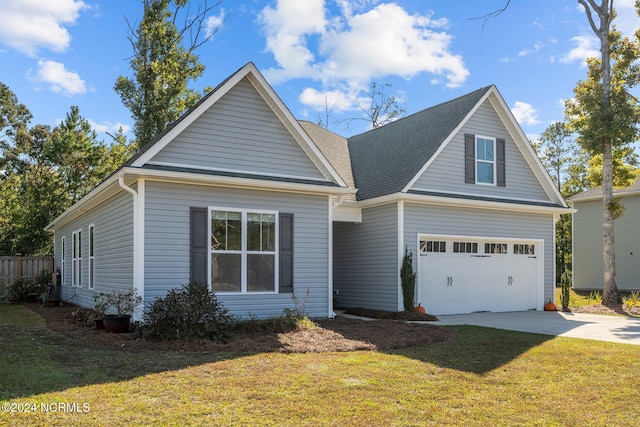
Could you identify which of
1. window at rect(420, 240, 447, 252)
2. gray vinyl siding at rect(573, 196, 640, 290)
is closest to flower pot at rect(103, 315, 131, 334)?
window at rect(420, 240, 447, 252)

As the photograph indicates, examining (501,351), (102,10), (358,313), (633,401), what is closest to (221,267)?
(358,313)

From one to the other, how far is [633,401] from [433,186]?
30.3ft

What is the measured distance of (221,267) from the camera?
11547 mm

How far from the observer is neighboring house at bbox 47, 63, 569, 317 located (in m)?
11.2

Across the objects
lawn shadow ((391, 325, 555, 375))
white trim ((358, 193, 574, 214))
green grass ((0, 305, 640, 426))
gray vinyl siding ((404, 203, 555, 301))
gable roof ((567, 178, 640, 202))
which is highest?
gable roof ((567, 178, 640, 202))

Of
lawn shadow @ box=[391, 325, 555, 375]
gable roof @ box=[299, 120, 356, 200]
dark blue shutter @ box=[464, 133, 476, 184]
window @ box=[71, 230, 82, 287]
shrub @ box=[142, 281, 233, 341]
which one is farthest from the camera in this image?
gable roof @ box=[299, 120, 356, 200]

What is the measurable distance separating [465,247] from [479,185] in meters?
1.82

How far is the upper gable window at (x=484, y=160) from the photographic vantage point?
51.6 ft

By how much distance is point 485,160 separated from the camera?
1612 centimetres

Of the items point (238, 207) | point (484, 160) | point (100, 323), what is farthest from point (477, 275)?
point (100, 323)

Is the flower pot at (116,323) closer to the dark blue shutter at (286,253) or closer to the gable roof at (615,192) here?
the dark blue shutter at (286,253)

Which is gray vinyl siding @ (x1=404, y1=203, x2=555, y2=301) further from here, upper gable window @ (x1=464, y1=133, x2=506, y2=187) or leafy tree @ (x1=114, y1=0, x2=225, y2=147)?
leafy tree @ (x1=114, y1=0, x2=225, y2=147)

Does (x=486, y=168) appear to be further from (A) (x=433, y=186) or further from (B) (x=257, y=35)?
(B) (x=257, y=35)

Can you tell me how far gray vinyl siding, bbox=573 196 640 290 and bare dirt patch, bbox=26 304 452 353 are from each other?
58.9 ft
